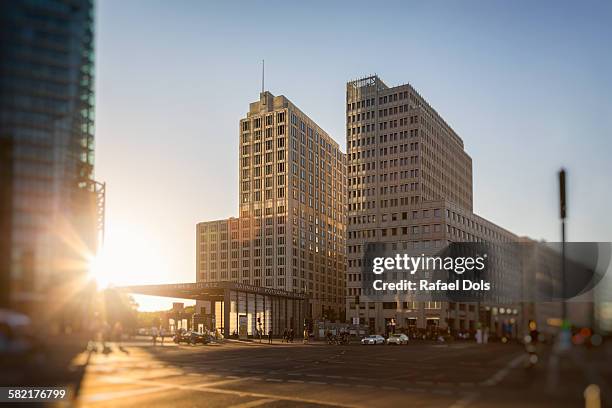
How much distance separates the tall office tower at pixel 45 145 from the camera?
2863 millimetres

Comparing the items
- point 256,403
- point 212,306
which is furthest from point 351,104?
point 256,403

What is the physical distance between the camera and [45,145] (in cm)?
302

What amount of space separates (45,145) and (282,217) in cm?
12735

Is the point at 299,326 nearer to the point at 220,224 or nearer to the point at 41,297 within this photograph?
the point at 220,224

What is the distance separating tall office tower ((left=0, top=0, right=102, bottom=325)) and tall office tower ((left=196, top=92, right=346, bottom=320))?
125 metres

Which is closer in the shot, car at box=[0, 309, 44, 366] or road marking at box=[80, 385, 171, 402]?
car at box=[0, 309, 44, 366]

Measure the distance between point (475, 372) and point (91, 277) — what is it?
396 cm

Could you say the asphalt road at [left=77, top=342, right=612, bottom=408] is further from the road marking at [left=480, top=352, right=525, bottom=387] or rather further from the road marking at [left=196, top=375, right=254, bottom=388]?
the road marking at [left=196, top=375, right=254, bottom=388]

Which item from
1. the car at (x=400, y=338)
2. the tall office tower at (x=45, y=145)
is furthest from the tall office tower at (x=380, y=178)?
the tall office tower at (x=45, y=145)

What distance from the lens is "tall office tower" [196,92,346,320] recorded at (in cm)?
13000

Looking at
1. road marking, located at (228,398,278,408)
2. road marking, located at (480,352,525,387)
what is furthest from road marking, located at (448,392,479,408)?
road marking, located at (228,398,278,408)

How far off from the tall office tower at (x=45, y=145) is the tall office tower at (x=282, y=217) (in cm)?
12547

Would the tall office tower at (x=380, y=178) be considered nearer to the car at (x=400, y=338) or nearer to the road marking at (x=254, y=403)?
the car at (x=400, y=338)

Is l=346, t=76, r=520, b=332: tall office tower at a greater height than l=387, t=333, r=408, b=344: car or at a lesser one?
greater
